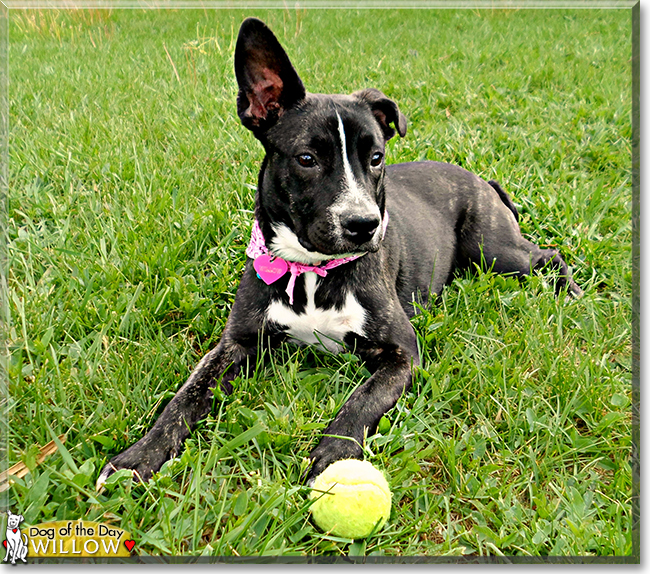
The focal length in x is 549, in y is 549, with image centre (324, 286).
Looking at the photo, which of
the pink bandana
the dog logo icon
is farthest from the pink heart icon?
the dog logo icon

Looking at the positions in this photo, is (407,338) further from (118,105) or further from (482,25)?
(482,25)

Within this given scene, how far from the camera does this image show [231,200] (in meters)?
4.90

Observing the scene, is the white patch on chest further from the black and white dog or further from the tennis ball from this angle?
the tennis ball

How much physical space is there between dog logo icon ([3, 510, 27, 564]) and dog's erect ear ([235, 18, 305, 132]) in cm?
231

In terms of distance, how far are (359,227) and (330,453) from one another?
113cm

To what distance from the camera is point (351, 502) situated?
7.24ft

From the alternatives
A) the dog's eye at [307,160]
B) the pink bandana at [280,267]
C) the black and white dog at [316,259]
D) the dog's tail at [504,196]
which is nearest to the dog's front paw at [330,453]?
the black and white dog at [316,259]

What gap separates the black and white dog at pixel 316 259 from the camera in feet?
9.23

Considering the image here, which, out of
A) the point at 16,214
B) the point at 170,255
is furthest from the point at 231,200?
the point at 16,214

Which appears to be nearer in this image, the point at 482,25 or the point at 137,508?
the point at 137,508

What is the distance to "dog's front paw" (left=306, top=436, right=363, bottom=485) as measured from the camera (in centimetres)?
253

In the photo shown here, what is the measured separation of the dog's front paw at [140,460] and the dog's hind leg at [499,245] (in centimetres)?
273

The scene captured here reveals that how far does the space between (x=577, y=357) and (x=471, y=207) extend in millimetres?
1614

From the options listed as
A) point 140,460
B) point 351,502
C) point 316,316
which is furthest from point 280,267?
point 351,502
